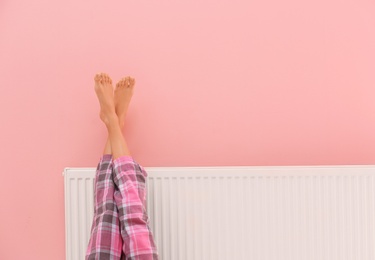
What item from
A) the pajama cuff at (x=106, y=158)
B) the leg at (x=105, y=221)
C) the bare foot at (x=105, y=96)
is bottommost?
the leg at (x=105, y=221)

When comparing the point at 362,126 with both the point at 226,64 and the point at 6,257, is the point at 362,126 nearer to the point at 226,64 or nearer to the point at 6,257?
the point at 226,64

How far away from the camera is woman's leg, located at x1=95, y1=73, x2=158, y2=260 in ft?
3.57

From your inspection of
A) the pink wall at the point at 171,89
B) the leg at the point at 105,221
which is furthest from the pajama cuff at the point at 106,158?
the pink wall at the point at 171,89

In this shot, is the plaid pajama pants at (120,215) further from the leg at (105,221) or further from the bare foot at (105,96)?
the bare foot at (105,96)

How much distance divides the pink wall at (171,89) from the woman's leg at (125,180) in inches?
3.2

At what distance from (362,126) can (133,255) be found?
83cm

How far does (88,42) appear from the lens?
A: 1.27 m

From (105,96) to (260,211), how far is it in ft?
1.92

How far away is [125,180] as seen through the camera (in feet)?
3.70

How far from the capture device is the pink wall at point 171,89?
4.14 ft

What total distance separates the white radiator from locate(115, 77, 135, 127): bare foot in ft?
0.65

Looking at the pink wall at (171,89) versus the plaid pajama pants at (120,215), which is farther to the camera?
the pink wall at (171,89)

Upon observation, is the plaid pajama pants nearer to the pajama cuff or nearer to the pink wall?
the pajama cuff

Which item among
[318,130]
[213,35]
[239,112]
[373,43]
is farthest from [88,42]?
[373,43]
